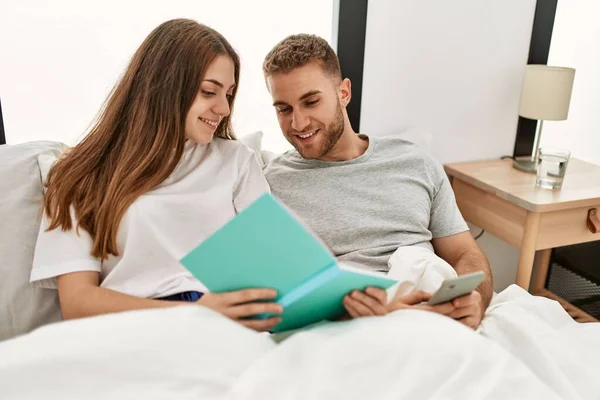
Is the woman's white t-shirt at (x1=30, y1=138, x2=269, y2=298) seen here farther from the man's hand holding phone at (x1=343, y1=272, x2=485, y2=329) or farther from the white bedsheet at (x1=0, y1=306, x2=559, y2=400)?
the man's hand holding phone at (x1=343, y1=272, x2=485, y2=329)

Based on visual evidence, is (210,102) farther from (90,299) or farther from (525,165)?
(525,165)

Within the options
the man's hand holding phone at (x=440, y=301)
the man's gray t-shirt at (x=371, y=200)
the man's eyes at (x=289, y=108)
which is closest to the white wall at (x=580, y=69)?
the man's gray t-shirt at (x=371, y=200)

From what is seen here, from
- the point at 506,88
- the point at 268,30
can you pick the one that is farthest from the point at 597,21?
the point at 268,30

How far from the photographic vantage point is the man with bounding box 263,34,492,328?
1.45m

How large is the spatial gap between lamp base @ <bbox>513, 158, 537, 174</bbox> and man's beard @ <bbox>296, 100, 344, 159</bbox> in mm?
773

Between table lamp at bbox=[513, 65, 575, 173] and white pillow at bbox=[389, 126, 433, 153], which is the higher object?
table lamp at bbox=[513, 65, 575, 173]

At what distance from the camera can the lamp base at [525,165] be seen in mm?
1946

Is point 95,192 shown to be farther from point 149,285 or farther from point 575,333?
point 575,333

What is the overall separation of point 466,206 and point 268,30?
0.88m

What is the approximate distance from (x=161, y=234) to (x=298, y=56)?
1.82 ft

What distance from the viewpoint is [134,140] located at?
1211 mm

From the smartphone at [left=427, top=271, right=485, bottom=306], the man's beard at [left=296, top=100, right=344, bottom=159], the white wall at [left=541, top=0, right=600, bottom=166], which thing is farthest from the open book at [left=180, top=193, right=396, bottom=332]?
the white wall at [left=541, top=0, right=600, bottom=166]

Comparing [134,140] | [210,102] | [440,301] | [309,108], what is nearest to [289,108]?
[309,108]

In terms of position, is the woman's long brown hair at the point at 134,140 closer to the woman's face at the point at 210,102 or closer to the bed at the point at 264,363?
the woman's face at the point at 210,102
